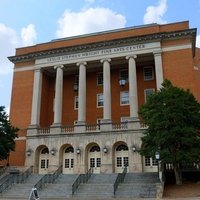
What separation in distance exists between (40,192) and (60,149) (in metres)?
9.34

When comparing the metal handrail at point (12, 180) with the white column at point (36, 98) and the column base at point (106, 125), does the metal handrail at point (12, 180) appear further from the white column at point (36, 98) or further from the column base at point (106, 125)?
the column base at point (106, 125)

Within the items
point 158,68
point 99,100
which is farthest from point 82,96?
point 158,68

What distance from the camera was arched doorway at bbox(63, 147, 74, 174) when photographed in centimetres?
3328

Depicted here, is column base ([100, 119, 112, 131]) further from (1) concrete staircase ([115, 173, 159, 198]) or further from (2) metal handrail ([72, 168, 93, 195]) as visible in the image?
(1) concrete staircase ([115, 173, 159, 198])

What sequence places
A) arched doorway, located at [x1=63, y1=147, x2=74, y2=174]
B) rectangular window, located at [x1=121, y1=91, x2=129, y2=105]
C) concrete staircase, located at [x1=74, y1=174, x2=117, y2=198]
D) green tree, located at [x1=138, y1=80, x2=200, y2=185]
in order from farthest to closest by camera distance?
rectangular window, located at [x1=121, y1=91, x2=129, y2=105] < arched doorway, located at [x1=63, y1=147, x2=74, y2=174] < green tree, located at [x1=138, y1=80, x2=200, y2=185] < concrete staircase, located at [x1=74, y1=174, x2=117, y2=198]

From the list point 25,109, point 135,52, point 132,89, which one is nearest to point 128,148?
point 132,89

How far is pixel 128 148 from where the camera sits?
31328 mm

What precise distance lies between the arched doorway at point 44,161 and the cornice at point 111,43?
12.7 meters

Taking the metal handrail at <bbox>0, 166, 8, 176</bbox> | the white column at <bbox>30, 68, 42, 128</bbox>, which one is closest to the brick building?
the white column at <bbox>30, 68, 42, 128</bbox>

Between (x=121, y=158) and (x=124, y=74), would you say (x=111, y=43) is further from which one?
(x=121, y=158)

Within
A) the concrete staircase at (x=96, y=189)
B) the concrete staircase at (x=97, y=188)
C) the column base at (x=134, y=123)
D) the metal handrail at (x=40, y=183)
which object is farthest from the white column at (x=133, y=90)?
the metal handrail at (x=40, y=183)

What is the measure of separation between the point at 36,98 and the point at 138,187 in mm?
19682

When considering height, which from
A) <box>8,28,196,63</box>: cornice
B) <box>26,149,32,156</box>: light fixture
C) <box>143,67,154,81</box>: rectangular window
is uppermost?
<box>8,28,196,63</box>: cornice

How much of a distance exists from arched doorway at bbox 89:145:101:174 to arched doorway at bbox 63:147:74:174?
2.28 m
